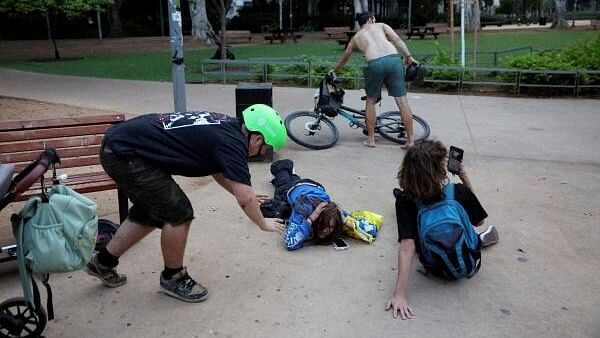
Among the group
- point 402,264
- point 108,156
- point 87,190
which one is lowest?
point 402,264

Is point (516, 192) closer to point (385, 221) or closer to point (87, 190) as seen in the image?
point (385, 221)

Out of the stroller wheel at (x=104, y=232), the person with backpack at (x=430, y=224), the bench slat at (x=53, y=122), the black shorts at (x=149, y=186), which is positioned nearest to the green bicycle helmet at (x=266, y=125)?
the black shorts at (x=149, y=186)

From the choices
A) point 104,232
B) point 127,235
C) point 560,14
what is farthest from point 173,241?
point 560,14

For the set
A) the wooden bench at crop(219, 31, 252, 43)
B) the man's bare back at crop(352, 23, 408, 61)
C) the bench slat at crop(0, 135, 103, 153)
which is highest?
the wooden bench at crop(219, 31, 252, 43)

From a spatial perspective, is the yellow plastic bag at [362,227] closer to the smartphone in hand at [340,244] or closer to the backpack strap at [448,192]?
the smartphone in hand at [340,244]

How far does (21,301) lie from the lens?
3.03 m

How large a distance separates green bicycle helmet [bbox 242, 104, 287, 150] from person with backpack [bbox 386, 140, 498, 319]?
824 millimetres

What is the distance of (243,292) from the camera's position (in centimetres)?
373

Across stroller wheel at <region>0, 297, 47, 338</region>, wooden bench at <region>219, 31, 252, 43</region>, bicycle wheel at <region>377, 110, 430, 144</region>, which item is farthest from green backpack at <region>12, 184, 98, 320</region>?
wooden bench at <region>219, 31, 252, 43</region>

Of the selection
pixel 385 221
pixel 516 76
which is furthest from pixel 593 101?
pixel 385 221

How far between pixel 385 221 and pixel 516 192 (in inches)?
63.1

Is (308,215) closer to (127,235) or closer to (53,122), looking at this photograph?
(127,235)

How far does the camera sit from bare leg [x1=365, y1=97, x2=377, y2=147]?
742cm

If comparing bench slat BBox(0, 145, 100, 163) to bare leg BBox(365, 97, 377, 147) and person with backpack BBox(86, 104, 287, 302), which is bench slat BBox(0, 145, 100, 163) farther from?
bare leg BBox(365, 97, 377, 147)
